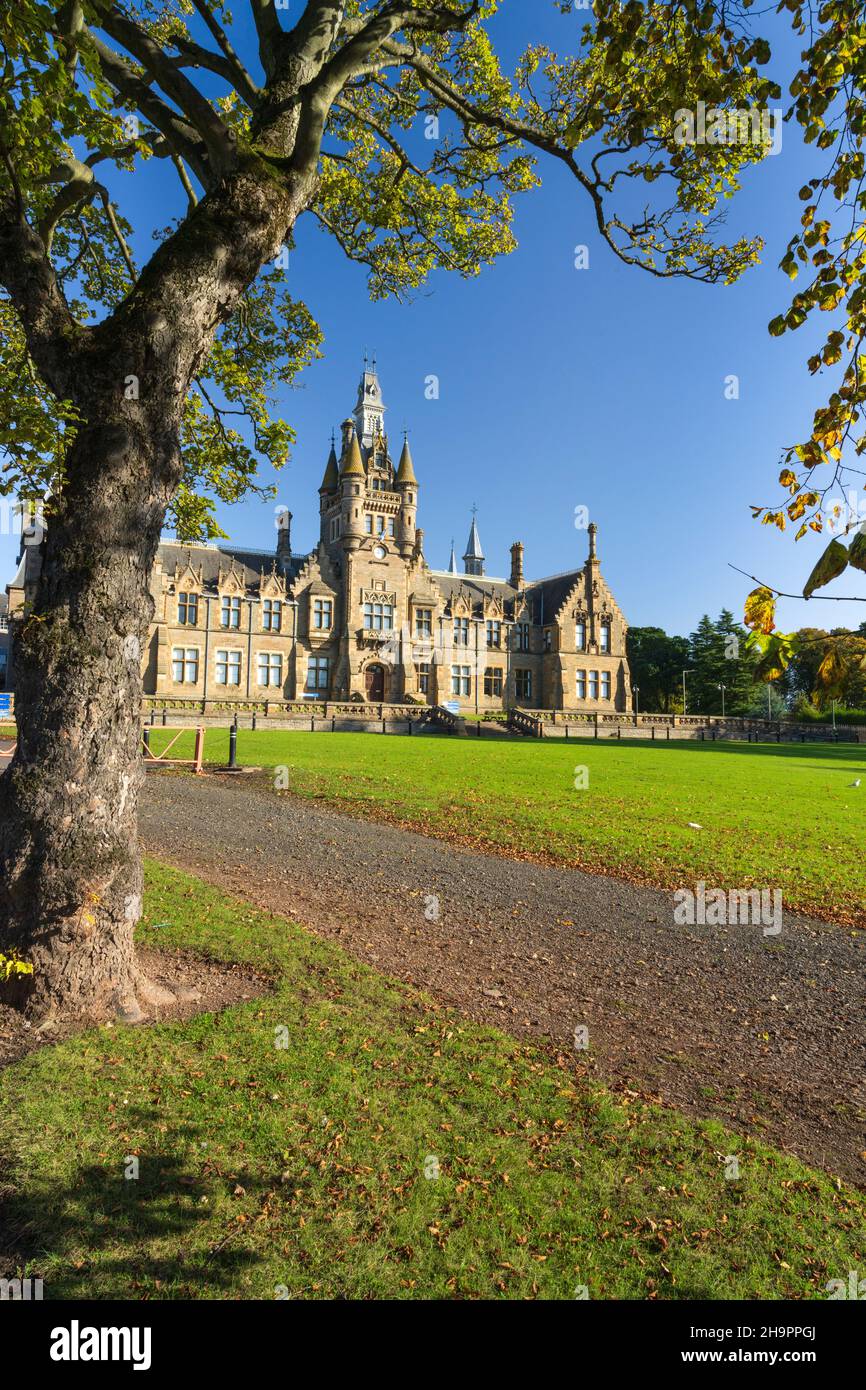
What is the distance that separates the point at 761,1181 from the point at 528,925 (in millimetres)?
4676

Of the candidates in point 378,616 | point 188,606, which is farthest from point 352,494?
point 188,606

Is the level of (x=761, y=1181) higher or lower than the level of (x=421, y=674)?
lower

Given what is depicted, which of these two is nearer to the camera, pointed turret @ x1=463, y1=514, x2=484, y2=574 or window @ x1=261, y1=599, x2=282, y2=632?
window @ x1=261, y1=599, x2=282, y2=632

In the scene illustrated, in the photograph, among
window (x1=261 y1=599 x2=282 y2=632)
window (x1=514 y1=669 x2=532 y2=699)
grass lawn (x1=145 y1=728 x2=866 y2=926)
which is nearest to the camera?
grass lawn (x1=145 y1=728 x2=866 y2=926)

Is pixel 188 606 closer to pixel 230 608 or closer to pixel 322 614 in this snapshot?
pixel 230 608

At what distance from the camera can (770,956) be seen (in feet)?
26.0

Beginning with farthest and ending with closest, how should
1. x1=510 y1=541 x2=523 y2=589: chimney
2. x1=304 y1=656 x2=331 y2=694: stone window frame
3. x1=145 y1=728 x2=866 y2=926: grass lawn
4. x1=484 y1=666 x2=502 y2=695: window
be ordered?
x1=510 y1=541 x2=523 y2=589: chimney, x1=484 y1=666 x2=502 y2=695: window, x1=304 y1=656 x2=331 y2=694: stone window frame, x1=145 y1=728 x2=866 y2=926: grass lawn

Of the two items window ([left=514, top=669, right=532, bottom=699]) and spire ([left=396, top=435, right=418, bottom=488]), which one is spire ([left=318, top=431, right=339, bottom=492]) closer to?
spire ([left=396, top=435, right=418, bottom=488])

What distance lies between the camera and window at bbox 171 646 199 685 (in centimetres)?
5066

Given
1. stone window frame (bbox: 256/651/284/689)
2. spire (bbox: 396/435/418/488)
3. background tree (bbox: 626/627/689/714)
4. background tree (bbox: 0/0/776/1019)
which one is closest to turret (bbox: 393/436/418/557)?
spire (bbox: 396/435/418/488)

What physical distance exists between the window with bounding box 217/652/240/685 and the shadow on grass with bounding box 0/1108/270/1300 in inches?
1972
